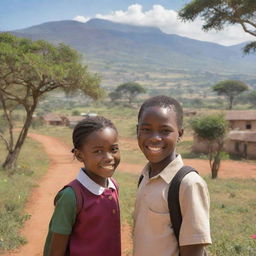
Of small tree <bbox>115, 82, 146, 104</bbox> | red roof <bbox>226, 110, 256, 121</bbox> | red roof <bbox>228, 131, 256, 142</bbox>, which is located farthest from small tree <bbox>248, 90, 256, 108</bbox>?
red roof <bbox>228, 131, 256, 142</bbox>

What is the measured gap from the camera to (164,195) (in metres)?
1.87

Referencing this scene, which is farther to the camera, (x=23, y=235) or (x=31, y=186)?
(x=31, y=186)

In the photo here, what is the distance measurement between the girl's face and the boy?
248 mm

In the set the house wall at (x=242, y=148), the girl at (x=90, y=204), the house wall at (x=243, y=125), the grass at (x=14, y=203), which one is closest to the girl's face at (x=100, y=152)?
the girl at (x=90, y=204)

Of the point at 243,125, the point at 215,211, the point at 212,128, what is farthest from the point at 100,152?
the point at 243,125

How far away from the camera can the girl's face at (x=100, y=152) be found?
7.16ft

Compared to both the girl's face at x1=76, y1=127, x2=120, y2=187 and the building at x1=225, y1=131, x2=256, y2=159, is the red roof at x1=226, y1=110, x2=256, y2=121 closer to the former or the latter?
the building at x1=225, y1=131, x2=256, y2=159

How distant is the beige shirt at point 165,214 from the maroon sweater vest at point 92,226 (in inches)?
7.6

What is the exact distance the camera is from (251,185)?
1379 cm

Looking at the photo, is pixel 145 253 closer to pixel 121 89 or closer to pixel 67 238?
pixel 67 238

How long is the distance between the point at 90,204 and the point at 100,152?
1.01 ft

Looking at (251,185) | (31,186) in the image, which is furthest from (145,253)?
(251,185)

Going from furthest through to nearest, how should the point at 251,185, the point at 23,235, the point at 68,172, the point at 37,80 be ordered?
the point at 68,172 → the point at 251,185 → the point at 37,80 → the point at 23,235

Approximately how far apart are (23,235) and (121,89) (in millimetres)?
78772
